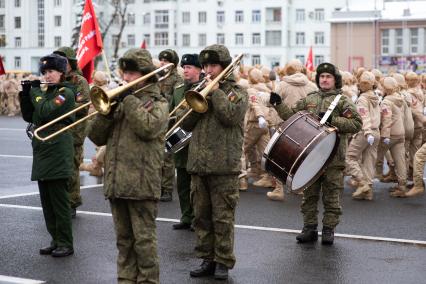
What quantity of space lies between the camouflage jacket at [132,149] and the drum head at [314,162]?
8.00 ft

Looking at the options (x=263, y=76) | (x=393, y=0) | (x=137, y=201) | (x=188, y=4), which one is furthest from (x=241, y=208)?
(x=188, y=4)

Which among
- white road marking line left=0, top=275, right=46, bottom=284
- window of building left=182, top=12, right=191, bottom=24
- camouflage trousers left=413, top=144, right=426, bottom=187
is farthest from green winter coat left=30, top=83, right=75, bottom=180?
window of building left=182, top=12, right=191, bottom=24

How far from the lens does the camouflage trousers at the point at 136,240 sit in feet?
22.1

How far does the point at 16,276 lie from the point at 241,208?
4.82 m

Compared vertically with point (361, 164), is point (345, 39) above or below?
above

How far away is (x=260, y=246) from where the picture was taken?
9.31m

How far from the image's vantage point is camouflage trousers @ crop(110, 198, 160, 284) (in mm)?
6727

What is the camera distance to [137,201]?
22.2 ft

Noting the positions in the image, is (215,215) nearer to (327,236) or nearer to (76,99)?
(327,236)

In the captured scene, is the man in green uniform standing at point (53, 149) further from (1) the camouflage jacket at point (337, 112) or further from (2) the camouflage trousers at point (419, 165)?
(2) the camouflage trousers at point (419, 165)

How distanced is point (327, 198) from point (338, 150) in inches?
21.9

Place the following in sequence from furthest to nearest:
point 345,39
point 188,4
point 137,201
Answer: point 188,4 < point 345,39 < point 137,201

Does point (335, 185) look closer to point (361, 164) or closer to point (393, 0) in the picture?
point (361, 164)

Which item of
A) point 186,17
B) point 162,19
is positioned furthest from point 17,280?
point 162,19
